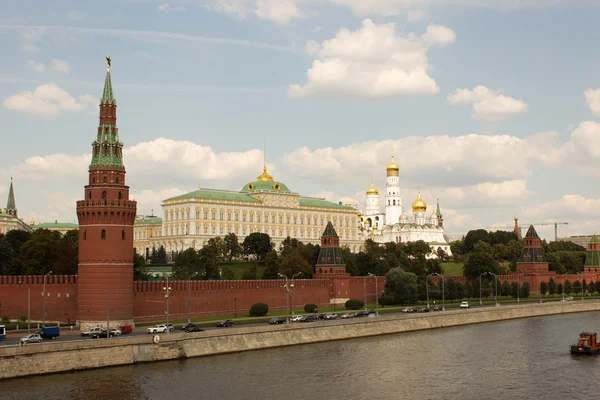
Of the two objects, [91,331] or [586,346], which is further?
[586,346]

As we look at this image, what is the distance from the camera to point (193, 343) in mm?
61062

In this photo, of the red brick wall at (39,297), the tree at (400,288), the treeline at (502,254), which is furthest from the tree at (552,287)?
the red brick wall at (39,297)

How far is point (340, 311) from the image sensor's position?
305ft

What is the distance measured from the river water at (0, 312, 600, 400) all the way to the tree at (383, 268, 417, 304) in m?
29.5

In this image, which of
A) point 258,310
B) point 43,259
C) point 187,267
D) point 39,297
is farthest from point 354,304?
point 39,297

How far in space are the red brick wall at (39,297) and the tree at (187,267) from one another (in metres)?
24.0

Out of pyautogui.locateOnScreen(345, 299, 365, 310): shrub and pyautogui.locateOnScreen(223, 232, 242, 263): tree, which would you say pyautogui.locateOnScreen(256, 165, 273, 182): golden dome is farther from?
pyautogui.locateOnScreen(345, 299, 365, 310): shrub

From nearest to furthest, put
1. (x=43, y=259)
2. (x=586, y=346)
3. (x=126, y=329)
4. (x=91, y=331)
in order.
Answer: (x=91, y=331) → (x=586, y=346) → (x=126, y=329) → (x=43, y=259)

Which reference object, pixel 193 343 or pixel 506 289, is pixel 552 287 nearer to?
pixel 506 289

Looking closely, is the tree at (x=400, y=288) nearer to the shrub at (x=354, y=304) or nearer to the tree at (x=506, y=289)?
the shrub at (x=354, y=304)

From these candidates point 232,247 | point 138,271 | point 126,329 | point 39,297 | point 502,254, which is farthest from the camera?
point 502,254

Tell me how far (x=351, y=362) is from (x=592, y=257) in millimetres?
95938

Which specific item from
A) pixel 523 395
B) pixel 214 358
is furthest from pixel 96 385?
pixel 523 395

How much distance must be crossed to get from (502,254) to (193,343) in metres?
120
